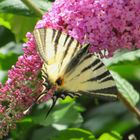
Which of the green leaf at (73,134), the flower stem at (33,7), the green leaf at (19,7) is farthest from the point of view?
the green leaf at (73,134)

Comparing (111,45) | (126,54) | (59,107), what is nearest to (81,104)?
(59,107)

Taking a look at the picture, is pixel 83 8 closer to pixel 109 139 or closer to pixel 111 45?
pixel 111 45

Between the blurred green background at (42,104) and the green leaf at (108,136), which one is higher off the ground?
the blurred green background at (42,104)

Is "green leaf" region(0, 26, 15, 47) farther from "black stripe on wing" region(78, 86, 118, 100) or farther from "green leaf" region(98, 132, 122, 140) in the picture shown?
"black stripe on wing" region(78, 86, 118, 100)

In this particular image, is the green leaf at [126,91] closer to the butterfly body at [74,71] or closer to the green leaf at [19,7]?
the green leaf at [19,7]

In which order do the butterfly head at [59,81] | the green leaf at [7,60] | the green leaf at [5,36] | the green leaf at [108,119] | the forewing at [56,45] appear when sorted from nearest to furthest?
the butterfly head at [59,81] < the forewing at [56,45] < the green leaf at [7,60] < the green leaf at [5,36] < the green leaf at [108,119]

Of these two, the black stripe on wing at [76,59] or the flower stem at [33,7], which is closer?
the black stripe on wing at [76,59]

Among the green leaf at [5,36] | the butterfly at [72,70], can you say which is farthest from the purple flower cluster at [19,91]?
the green leaf at [5,36]
